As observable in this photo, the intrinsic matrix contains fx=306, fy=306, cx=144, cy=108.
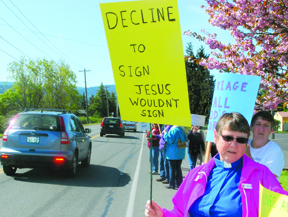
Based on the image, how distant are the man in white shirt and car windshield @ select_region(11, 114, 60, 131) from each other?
18.7 ft

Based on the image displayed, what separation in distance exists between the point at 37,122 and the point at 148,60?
6267mm

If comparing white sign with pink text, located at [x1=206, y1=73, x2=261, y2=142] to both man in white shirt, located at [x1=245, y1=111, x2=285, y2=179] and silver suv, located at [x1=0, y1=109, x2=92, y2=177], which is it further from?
silver suv, located at [x1=0, y1=109, x2=92, y2=177]

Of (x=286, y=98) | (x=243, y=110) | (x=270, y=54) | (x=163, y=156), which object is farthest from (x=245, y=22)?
(x=243, y=110)

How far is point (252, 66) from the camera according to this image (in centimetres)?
738

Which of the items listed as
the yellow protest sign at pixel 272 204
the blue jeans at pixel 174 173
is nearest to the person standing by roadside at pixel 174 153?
the blue jeans at pixel 174 173

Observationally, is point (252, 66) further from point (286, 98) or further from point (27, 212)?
point (27, 212)

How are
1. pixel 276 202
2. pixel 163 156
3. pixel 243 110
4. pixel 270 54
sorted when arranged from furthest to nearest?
pixel 163 156 → pixel 270 54 → pixel 243 110 → pixel 276 202

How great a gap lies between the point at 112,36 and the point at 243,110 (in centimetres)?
177

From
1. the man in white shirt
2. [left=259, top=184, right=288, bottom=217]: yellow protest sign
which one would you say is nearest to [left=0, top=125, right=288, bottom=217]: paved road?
the man in white shirt

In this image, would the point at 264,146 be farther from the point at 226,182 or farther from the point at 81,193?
the point at 81,193

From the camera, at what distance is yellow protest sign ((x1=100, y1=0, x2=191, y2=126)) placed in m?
2.42

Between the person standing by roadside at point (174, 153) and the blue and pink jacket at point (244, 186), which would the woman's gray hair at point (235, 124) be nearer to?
the blue and pink jacket at point (244, 186)

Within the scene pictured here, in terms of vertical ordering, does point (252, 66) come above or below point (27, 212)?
above

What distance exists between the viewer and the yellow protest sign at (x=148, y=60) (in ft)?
7.95
